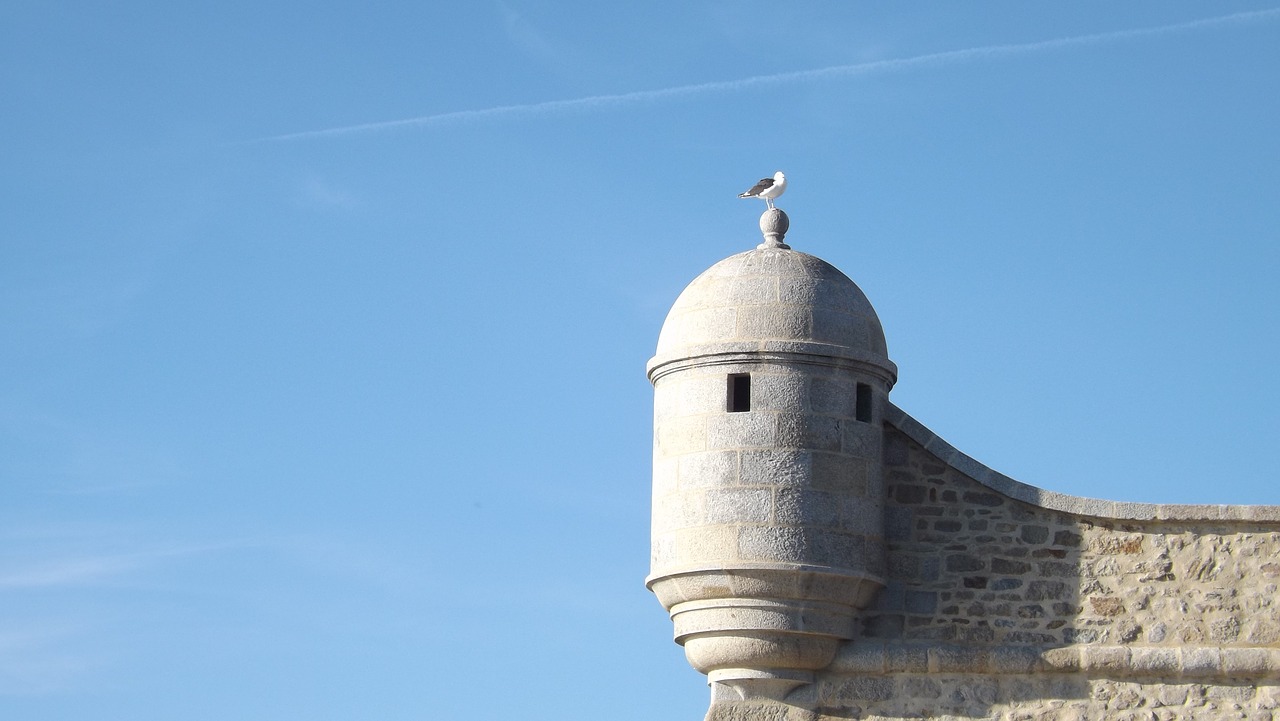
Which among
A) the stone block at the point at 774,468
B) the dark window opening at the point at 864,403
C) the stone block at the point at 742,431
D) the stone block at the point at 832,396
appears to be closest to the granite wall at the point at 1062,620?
the dark window opening at the point at 864,403

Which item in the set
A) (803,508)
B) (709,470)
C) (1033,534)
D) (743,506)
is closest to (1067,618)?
(1033,534)

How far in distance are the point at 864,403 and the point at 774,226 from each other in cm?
143

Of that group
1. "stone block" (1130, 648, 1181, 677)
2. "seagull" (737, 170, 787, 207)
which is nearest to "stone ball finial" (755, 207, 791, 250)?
"seagull" (737, 170, 787, 207)

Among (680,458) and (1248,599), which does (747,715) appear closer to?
(680,458)

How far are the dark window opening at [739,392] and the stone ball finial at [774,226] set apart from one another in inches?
44.9

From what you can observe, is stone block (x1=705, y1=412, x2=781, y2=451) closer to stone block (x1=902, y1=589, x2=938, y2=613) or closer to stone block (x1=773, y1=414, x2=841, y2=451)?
stone block (x1=773, y1=414, x2=841, y2=451)

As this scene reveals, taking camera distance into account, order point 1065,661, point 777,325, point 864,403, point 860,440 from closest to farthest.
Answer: point 1065,661 < point 777,325 < point 860,440 < point 864,403

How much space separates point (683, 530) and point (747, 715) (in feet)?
4.11

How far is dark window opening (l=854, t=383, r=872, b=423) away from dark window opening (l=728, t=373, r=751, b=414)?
0.75 m

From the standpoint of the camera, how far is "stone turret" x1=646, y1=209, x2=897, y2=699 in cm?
1611

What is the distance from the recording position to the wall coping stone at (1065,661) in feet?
52.4

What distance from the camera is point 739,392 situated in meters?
16.5

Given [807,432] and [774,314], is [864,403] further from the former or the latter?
[774,314]

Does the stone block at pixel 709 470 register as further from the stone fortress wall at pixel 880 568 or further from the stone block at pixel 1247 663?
the stone block at pixel 1247 663
